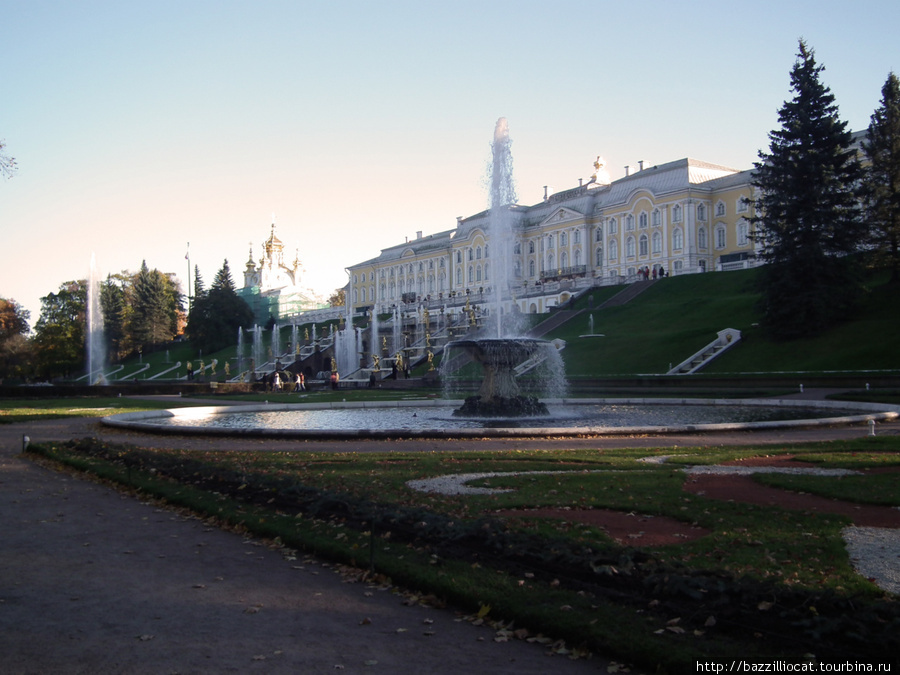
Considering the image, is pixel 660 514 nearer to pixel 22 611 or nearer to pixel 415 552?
pixel 415 552

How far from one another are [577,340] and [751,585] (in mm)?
42384

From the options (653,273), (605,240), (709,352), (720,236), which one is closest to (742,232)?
(720,236)

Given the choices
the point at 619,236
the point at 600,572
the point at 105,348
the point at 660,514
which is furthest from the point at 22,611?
the point at 105,348

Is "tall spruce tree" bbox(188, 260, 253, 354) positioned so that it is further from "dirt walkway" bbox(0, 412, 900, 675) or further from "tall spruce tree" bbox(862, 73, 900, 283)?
"dirt walkway" bbox(0, 412, 900, 675)

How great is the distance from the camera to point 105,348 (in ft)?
295

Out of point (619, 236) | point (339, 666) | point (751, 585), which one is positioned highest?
point (619, 236)

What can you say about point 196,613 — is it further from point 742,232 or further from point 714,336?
point 742,232

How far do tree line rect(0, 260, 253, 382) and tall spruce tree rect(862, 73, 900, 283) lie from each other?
60752mm

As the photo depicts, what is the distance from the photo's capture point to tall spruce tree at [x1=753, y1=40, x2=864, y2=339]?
36125 mm

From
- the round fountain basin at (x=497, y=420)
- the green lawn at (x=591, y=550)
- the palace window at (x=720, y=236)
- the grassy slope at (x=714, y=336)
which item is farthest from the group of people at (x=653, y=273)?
the green lawn at (x=591, y=550)

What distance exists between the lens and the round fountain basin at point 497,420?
51.8 feet

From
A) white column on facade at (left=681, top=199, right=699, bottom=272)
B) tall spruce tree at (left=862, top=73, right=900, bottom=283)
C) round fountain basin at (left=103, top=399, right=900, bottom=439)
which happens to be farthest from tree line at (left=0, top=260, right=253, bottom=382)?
tall spruce tree at (left=862, top=73, right=900, bottom=283)

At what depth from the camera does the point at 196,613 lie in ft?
17.1

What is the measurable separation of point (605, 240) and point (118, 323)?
5581 centimetres
